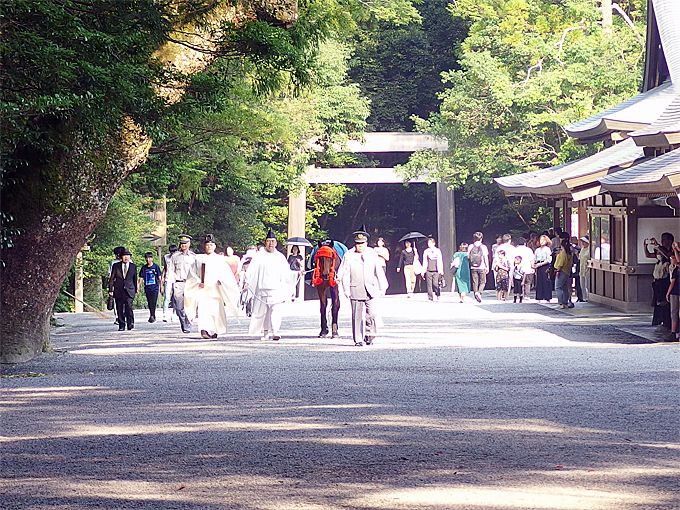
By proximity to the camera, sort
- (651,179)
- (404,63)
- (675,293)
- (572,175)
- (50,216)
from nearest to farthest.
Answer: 1. (50,216)
2. (675,293)
3. (651,179)
4. (572,175)
5. (404,63)

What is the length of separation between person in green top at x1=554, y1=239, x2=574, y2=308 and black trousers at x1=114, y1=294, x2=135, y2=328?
9.59 metres

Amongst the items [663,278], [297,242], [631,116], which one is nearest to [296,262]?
[297,242]

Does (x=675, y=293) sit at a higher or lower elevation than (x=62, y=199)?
lower

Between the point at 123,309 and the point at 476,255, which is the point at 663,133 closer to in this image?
the point at 476,255

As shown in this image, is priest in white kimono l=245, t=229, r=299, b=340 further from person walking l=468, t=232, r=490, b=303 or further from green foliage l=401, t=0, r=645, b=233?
green foliage l=401, t=0, r=645, b=233

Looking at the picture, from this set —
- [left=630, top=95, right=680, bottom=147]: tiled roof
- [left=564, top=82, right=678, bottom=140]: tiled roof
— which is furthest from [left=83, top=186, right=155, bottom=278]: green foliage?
[left=564, top=82, right=678, bottom=140]: tiled roof

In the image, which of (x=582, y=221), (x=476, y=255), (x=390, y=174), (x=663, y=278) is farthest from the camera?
(x=390, y=174)

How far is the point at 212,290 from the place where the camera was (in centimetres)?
2091

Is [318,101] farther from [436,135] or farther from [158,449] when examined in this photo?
[158,449]

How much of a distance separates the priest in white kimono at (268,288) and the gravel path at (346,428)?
181 cm

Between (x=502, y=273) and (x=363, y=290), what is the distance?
1449cm

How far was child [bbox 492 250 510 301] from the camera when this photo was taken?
108ft

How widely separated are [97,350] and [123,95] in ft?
23.8

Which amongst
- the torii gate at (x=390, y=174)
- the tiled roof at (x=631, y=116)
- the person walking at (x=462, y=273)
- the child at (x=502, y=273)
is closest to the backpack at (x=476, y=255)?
the person walking at (x=462, y=273)
